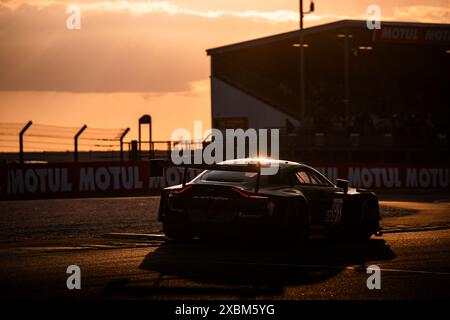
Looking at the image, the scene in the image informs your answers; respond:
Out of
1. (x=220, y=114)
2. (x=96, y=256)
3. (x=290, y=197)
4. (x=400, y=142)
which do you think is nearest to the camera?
(x=96, y=256)

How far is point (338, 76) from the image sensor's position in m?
59.2

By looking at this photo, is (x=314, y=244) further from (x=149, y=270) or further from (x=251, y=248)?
(x=149, y=270)

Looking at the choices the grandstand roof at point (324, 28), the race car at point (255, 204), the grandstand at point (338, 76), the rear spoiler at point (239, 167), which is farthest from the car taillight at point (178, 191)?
the grandstand roof at point (324, 28)

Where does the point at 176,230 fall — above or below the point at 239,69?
below

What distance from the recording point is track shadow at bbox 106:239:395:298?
942 centimetres

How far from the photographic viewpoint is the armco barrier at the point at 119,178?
29.5 meters

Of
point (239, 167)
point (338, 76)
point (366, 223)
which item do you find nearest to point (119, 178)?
point (366, 223)

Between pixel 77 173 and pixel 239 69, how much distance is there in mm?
32050

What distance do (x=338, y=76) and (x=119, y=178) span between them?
2980 cm

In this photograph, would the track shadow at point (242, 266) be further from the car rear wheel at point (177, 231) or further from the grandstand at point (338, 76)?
the grandstand at point (338, 76)

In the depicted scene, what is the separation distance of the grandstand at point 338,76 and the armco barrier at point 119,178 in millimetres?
9452
